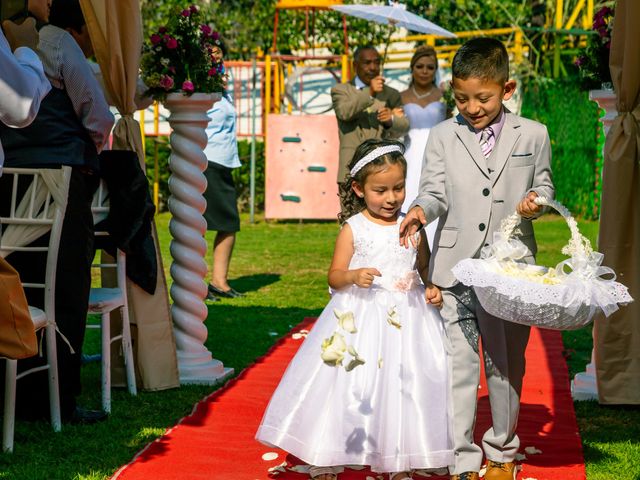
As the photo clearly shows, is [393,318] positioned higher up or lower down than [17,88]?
lower down

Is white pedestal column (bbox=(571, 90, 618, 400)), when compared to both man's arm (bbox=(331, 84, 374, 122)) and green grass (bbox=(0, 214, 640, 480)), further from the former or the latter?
man's arm (bbox=(331, 84, 374, 122))

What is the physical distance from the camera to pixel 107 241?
601cm

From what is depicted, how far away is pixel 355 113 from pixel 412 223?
203 inches

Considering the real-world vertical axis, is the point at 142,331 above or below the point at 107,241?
below

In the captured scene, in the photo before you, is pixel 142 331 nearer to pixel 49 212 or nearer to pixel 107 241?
pixel 107 241

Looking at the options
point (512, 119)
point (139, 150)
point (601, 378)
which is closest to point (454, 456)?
point (512, 119)

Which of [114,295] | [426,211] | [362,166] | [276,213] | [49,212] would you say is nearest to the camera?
[426,211]

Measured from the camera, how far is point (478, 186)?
4465 millimetres

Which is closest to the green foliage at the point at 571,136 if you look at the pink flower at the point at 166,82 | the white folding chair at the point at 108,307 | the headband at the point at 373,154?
the pink flower at the point at 166,82

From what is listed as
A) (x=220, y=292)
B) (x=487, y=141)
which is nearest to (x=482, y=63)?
(x=487, y=141)

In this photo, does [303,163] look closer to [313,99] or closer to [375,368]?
[313,99]

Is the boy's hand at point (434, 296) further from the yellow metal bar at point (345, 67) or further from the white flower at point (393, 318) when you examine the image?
the yellow metal bar at point (345, 67)

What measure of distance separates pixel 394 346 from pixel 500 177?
824 mm

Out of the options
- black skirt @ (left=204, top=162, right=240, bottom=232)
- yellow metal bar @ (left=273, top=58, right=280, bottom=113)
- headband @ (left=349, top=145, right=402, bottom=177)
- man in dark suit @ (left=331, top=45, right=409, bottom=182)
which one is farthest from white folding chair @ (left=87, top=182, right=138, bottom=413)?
yellow metal bar @ (left=273, top=58, right=280, bottom=113)
